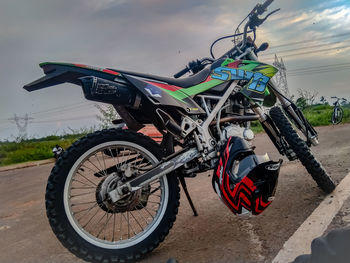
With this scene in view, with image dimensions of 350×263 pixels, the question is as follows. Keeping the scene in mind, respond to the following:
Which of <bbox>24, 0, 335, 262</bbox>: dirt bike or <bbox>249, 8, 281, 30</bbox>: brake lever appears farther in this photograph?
<bbox>249, 8, 281, 30</bbox>: brake lever

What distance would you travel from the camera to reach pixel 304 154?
2713mm

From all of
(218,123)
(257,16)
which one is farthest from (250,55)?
(218,123)

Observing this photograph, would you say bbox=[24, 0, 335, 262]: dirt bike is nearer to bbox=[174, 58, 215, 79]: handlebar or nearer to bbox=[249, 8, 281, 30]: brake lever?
bbox=[174, 58, 215, 79]: handlebar

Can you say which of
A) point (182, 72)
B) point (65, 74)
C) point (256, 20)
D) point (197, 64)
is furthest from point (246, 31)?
point (65, 74)

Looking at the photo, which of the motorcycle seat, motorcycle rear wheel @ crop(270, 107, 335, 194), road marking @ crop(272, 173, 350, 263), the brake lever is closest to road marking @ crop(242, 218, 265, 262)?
road marking @ crop(272, 173, 350, 263)

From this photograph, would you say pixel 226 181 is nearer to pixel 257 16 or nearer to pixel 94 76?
pixel 94 76

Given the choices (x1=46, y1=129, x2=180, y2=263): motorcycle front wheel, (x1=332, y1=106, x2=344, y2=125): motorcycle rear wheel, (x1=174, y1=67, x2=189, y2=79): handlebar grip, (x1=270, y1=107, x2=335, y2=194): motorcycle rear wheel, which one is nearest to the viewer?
(x1=46, y1=129, x2=180, y2=263): motorcycle front wheel

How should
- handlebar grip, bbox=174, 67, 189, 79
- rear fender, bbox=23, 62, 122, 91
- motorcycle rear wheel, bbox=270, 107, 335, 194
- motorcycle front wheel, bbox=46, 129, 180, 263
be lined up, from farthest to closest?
handlebar grip, bbox=174, 67, 189, 79
motorcycle rear wheel, bbox=270, 107, 335, 194
rear fender, bbox=23, 62, 122, 91
motorcycle front wheel, bbox=46, 129, 180, 263

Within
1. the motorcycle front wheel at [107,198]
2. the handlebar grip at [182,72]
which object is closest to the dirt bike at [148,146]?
the motorcycle front wheel at [107,198]

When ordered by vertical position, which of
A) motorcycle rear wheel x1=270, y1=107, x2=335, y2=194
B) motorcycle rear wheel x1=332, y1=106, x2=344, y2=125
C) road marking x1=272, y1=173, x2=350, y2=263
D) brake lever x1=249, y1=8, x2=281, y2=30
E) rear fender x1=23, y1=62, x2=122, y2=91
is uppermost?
brake lever x1=249, y1=8, x2=281, y2=30

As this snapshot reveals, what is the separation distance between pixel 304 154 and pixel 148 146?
1444mm

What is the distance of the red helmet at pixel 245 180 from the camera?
190cm

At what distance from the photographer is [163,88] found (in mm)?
2104

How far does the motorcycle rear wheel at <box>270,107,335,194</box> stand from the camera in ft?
8.76
